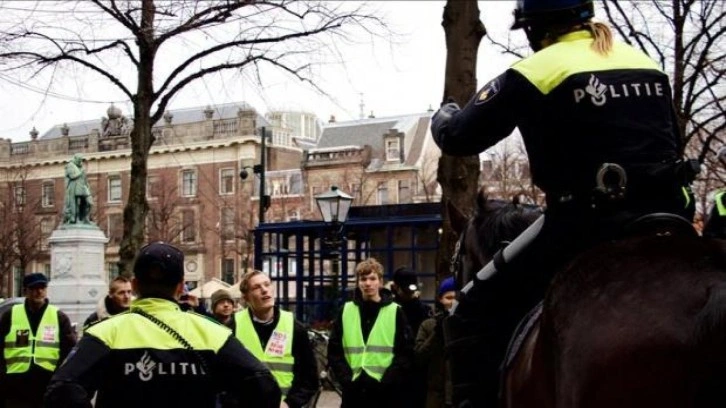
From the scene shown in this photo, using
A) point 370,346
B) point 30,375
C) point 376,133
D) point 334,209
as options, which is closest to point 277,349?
point 370,346

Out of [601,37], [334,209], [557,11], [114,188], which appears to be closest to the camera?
[601,37]

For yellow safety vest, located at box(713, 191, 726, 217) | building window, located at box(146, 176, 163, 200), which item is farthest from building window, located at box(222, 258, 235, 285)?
yellow safety vest, located at box(713, 191, 726, 217)

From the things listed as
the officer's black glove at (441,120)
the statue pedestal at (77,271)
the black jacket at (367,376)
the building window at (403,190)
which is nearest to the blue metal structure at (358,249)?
the statue pedestal at (77,271)

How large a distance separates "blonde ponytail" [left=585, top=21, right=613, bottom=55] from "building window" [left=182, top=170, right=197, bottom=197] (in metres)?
71.7

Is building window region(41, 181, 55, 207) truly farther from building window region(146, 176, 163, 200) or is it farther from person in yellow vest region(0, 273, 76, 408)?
person in yellow vest region(0, 273, 76, 408)

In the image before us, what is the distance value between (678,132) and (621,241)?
0.75 meters

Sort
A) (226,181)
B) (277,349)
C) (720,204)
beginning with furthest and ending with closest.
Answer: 1. (226,181)
2. (277,349)
3. (720,204)

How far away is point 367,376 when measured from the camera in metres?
→ 9.37

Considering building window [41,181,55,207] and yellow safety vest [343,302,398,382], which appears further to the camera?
building window [41,181,55,207]

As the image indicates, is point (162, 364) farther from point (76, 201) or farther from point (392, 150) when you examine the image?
point (392, 150)

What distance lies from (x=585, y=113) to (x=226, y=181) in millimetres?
70998

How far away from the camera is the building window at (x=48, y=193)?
75625 mm

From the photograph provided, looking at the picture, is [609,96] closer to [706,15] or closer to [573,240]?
[573,240]

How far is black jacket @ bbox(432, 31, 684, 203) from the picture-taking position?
3988 millimetres
